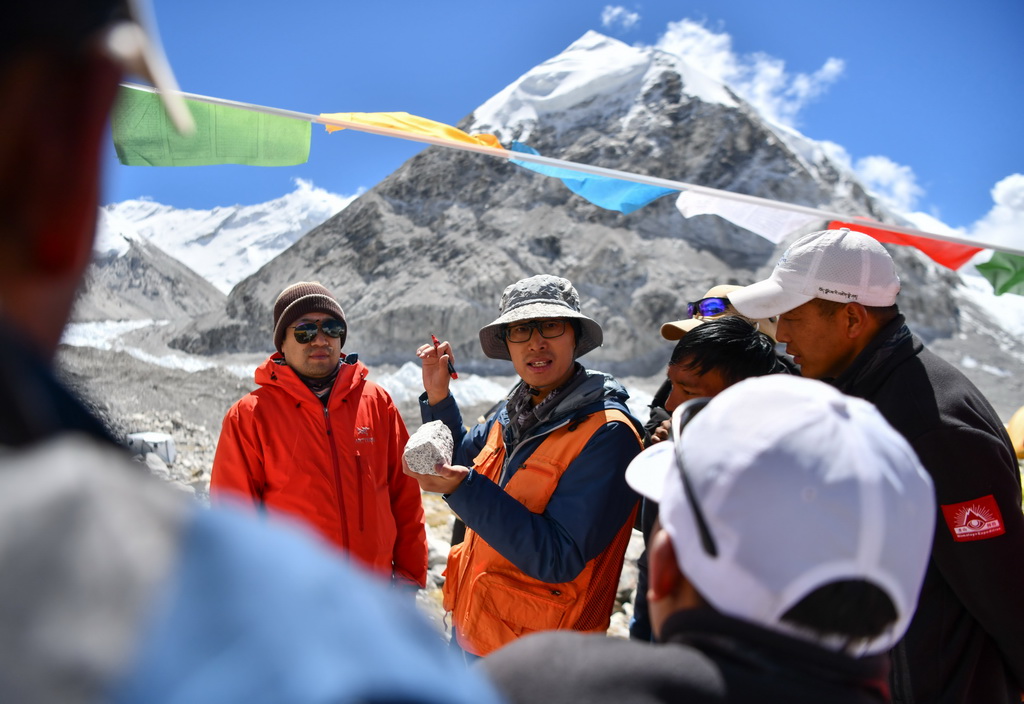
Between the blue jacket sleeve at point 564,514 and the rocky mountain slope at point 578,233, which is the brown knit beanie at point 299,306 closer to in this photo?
the blue jacket sleeve at point 564,514

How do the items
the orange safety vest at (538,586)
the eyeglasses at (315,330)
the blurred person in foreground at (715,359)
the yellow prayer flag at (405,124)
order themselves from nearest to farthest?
the orange safety vest at (538,586) < the blurred person in foreground at (715,359) < the eyeglasses at (315,330) < the yellow prayer flag at (405,124)

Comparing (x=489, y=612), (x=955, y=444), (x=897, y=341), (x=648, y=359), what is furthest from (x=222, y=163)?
(x=648, y=359)

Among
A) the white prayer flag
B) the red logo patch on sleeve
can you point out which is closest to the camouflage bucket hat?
the red logo patch on sleeve

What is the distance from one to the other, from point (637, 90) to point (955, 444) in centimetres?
3251

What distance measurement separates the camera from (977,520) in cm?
186

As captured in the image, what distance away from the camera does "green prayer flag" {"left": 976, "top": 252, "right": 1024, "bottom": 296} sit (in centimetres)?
536

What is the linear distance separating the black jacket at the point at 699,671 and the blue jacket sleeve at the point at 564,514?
120cm

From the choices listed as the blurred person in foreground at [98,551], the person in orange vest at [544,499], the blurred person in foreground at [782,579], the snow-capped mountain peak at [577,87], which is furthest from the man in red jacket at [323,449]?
the snow-capped mountain peak at [577,87]

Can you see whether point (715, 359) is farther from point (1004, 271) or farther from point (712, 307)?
point (1004, 271)

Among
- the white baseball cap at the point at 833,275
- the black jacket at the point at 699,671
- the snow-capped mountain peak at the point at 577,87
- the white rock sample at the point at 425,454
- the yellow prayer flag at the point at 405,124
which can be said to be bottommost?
the white rock sample at the point at 425,454

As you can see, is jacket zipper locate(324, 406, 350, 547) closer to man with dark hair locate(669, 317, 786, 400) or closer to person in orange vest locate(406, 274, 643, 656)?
person in orange vest locate(406, 274, 643, 656)

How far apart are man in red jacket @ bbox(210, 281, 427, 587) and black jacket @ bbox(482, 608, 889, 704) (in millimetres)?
2203

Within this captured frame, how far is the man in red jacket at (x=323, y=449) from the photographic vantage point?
2979mm

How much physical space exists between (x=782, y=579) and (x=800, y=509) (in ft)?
0.35
